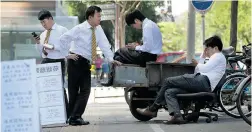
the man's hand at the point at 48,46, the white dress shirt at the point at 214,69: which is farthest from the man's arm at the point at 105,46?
the white dress shirt at the point at 214,69

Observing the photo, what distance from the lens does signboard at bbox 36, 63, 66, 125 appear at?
742cm

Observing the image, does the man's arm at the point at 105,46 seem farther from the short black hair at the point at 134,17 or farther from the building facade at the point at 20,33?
the building facade at the point at 20,33

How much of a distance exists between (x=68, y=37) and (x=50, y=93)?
1076mm

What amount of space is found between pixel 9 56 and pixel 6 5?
438cm

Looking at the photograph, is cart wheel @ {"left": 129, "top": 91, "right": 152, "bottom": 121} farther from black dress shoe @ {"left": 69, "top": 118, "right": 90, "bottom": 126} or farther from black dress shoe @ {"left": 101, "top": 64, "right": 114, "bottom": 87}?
black dress shoe @ {"left": 69, "top": 118, "right": 90, "bottom": 126}

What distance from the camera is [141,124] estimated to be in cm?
804

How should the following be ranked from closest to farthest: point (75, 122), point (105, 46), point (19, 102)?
point (19, 102)
point (75, 122)
point (105, 46)

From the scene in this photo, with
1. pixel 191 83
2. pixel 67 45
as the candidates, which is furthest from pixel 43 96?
pixel 191 83

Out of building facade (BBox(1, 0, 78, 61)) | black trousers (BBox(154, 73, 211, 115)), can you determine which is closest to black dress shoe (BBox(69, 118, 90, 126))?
black trousers (BBox(154, 73, 211, 115))

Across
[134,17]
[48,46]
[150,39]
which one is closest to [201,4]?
[134,17]

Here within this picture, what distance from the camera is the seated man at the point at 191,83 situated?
7.71m

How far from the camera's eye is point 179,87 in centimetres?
779

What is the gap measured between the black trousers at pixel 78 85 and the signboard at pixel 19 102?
286 cm

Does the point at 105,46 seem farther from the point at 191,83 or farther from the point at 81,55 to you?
the point at 191,83
